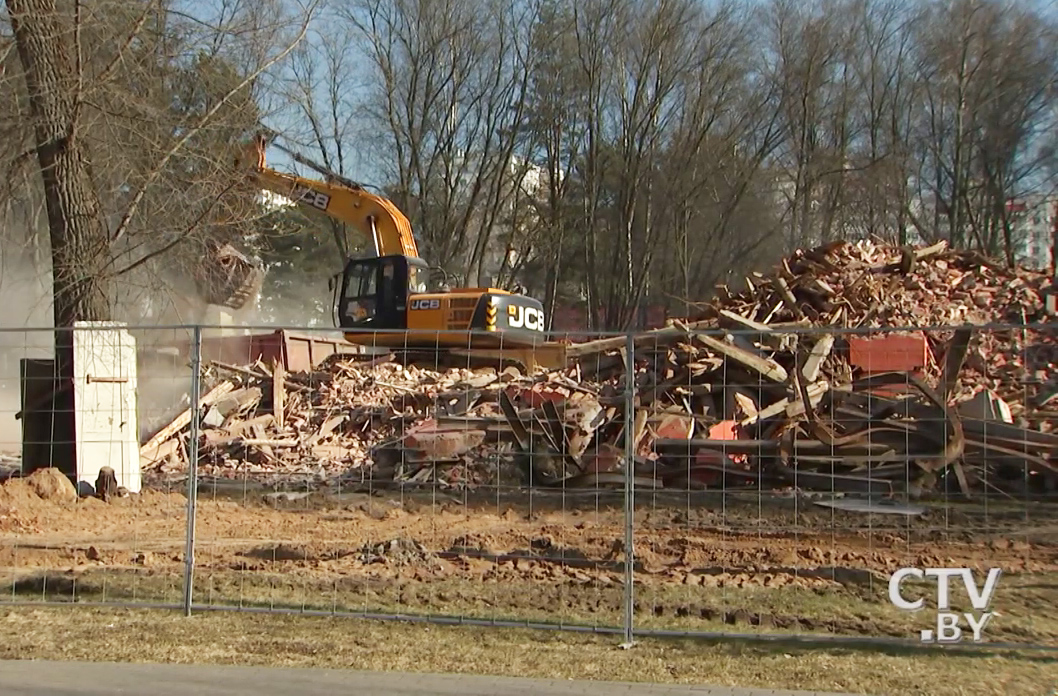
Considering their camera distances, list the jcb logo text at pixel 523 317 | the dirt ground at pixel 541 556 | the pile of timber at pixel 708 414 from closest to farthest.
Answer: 1. the dirt ground at pixel 541 556
2. the pile of timber at pixel 708 414
3. the jcb logo text at pixel 523 317

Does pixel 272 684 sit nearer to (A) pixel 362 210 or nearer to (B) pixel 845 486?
(B) pixel 845 486

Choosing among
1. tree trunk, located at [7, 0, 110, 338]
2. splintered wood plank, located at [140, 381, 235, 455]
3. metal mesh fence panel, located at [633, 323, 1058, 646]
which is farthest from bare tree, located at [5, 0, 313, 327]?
metal mesh fence panel, located at [633, 323, 1058, 646]

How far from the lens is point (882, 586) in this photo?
8.77 meters

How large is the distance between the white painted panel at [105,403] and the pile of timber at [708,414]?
2.86m

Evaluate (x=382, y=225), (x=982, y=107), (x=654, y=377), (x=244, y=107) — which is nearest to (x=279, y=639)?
(x=244, y=107)

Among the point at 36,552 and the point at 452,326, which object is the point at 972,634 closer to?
the point at 36,552

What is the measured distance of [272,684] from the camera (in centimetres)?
609

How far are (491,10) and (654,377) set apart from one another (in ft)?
87.8

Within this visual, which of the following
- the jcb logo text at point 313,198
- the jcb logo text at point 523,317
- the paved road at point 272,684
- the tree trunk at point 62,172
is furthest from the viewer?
the jcb logo text at point 313,198

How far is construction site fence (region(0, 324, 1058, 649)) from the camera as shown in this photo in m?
8.03

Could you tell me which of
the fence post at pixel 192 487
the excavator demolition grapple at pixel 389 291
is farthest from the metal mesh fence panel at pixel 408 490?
the excavator demolition grapple at pixel 389 291

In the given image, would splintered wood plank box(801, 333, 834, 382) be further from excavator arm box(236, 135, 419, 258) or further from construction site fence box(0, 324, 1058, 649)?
excavator arm box(236, 135, 419, 258)

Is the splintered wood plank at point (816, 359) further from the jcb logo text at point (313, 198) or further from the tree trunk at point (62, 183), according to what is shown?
the jcb logo text at point (313, 198)

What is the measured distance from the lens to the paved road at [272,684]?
5.92m
